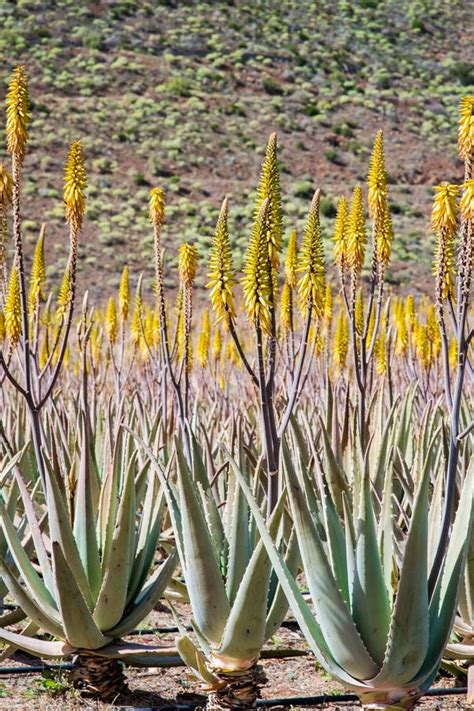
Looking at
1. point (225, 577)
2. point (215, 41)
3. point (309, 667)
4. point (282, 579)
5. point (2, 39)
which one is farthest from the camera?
point (215, 41)

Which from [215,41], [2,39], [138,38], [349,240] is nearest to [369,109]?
[215,41]

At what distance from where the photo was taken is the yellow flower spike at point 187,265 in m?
4.41

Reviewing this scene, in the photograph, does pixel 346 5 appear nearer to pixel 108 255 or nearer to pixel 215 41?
pixel 215 41

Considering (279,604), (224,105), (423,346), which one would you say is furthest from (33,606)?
(224,105)

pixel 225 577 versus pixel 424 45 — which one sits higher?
pixel 424 45

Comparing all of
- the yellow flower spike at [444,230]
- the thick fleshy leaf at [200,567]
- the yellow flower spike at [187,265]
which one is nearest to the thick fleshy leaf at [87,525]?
the thick fleshy leaf at [200,567]

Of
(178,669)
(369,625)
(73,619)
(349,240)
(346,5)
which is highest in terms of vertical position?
(346,5)

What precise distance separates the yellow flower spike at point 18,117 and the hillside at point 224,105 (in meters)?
27.4

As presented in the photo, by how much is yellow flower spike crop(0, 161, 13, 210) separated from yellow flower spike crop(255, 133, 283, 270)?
997 mm

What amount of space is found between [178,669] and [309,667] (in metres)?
0.60

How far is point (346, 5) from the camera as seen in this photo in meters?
55.6

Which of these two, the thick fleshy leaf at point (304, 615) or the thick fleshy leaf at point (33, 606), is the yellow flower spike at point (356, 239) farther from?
the thick fleshy leaf at point (33, 606)

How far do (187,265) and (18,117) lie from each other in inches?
47.8

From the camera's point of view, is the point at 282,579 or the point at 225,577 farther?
the point at 225,577
